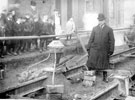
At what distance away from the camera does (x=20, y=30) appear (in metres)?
11.2

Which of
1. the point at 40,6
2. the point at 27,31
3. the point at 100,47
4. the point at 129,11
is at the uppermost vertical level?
the point at 40,6

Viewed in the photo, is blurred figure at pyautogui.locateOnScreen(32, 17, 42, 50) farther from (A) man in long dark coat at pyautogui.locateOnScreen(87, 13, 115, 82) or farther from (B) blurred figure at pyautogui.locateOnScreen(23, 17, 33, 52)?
(A) man in long dark coat at pyautogui.locateOnScreen(87, 13, 115, 82)

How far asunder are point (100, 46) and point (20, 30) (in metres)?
4.70

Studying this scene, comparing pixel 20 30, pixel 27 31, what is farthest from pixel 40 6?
pixel 20 30

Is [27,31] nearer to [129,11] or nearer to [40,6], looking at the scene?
[40,6]

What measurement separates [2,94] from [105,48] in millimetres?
3614

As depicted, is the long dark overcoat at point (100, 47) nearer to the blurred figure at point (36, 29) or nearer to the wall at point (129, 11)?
the blurred figure at point (36, 29)

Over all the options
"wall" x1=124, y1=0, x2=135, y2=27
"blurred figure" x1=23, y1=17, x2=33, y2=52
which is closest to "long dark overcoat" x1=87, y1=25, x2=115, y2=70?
"blurred figure" x1=23, y1=17, x2=33, y2=52

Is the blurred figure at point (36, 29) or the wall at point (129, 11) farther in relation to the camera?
the wall at point (129, 11)

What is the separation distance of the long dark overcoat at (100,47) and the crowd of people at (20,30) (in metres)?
4.00

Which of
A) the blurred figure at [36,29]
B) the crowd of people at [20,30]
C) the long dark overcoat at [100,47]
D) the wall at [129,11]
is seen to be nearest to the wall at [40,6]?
the crowd of people at [20,30]

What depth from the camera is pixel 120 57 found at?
12.4 meters

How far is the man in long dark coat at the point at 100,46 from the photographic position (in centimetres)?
773

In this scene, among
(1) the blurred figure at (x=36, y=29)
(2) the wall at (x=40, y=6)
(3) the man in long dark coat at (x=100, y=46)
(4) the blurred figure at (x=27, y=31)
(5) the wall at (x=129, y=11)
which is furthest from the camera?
(5) the wall at (x=129, y=11)
